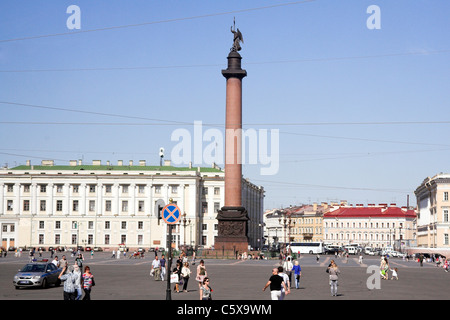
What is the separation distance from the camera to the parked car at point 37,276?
3231 centimetres

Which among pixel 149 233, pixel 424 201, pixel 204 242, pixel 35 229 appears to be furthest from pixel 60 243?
pixel 424 201

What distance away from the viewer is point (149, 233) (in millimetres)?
127938

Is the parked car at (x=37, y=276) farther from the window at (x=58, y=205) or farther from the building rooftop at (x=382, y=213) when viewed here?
the building rooftop at (x=382, y=213)

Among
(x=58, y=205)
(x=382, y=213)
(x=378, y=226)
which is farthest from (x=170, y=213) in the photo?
(x=382, y=213)

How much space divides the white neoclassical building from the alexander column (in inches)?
1890

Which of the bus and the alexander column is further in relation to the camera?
the bus

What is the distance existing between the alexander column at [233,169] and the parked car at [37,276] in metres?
42.5

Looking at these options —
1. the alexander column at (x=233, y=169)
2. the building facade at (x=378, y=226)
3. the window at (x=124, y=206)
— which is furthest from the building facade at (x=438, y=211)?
the building facade at (x=378, y=226)

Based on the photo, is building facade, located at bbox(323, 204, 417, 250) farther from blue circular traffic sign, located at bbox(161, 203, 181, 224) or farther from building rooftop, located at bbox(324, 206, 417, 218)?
blue circular traffic sign, located at bbox(161, 203, 181, 224)

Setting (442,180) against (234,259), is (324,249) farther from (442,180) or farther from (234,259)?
(234,259)

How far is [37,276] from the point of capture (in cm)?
3253

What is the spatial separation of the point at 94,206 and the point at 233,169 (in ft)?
193

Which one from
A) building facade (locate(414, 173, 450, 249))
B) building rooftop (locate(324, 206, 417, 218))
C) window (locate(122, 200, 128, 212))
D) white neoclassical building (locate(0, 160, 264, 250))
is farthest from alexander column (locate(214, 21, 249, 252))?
building rooftop (locate(324, 206, 417, 218))

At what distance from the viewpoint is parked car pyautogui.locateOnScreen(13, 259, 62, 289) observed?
32312 mm
